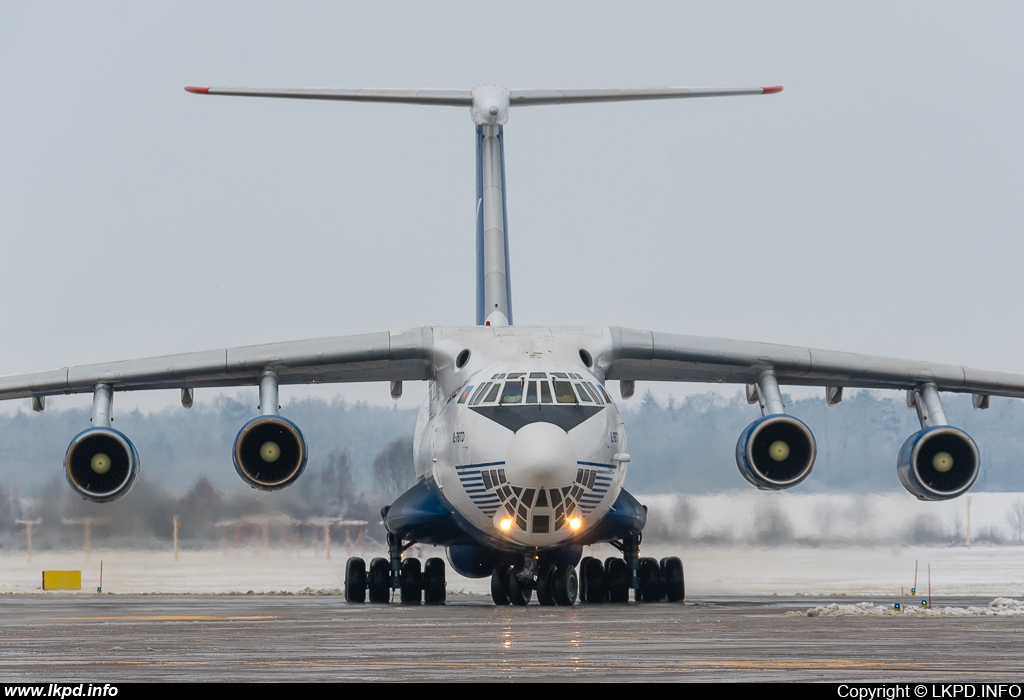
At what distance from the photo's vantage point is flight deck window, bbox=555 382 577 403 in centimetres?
1484

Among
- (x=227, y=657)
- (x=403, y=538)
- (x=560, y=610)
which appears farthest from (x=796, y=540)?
(x=227, y=657)

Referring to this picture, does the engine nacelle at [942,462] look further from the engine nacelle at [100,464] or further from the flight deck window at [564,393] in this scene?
the engine nacelle at [100,464]

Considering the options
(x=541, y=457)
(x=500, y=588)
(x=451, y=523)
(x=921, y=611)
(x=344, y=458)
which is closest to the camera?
(x=921, y=611)

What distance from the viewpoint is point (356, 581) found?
59.2ft

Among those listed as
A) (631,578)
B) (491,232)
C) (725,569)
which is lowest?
(631,578)

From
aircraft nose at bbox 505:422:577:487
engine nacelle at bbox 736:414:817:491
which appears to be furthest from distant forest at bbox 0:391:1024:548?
aircraft nose at bbox 505:422:577:487

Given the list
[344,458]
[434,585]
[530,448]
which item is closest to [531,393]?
[530,448]

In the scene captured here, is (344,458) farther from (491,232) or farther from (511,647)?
(511,647)

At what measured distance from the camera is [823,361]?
58.0 ft

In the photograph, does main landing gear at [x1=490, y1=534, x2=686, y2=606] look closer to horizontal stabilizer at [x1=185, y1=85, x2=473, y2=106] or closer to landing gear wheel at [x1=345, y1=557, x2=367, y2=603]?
landing gear wheel at [x1=345, y1=557, x2=367, y2=603]

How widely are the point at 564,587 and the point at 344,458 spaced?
6.64 metres

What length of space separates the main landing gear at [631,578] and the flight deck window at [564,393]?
273cm

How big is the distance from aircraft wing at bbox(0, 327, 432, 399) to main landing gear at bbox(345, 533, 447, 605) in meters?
2.07

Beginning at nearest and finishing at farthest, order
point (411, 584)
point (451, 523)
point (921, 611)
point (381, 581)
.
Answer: point (921, 611)
point (451, 523)
point (411, 584)
point (381, 581)
